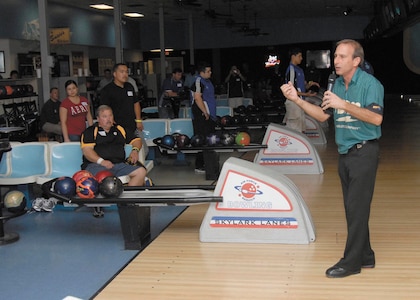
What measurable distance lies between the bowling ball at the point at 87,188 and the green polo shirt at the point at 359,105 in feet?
5.72

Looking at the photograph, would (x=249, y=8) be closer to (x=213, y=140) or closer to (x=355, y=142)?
(x=213, y=140)

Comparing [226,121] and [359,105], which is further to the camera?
[226,121]

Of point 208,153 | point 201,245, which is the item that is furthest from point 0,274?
point 208,153

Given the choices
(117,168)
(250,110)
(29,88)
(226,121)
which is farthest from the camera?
(29,88)

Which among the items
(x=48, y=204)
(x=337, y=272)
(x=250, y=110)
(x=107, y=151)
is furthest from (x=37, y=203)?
(x=250, y=110)

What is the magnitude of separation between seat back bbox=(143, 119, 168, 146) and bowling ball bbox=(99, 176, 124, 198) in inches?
141

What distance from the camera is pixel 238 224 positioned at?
3980mm

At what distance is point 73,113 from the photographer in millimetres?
6070

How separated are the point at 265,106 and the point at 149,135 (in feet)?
14.6

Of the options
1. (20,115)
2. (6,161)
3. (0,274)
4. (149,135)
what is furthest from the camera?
(20,115)

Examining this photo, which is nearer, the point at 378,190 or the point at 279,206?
the point at 279,206

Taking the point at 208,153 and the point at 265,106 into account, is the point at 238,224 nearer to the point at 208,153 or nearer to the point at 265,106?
the point at 208,153

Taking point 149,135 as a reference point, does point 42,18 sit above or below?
above

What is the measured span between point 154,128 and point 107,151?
2768mm
